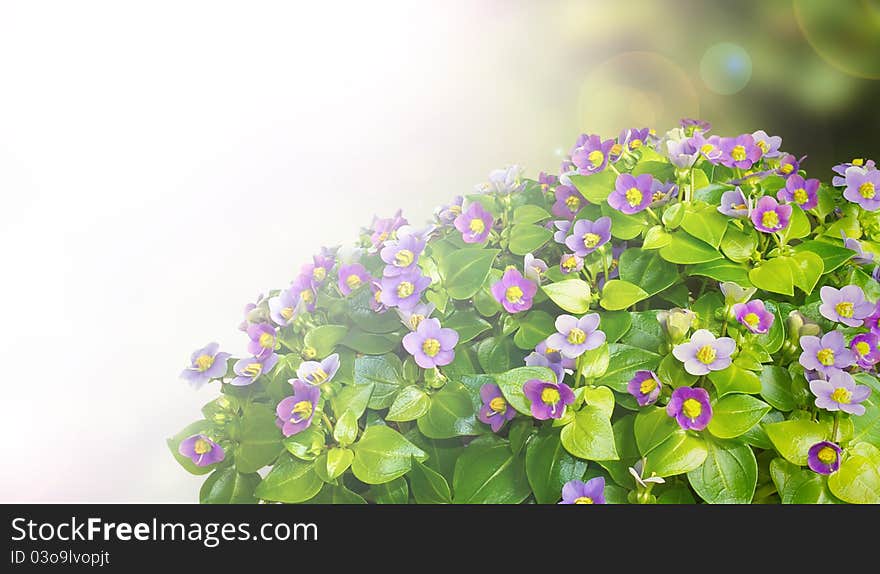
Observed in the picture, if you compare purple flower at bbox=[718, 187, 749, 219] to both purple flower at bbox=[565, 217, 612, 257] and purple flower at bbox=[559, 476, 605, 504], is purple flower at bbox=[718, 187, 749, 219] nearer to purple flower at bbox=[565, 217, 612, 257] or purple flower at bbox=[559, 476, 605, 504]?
purple flower at bbox=[565, 217, 612, 257]

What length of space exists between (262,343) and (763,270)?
1.58 feet

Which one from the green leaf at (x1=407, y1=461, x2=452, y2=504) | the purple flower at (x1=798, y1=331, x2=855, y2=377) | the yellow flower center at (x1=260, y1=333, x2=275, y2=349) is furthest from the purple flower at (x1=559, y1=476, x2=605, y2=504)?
the yellow flower center at (x1=260, y1=333, x2=275, y2=349)

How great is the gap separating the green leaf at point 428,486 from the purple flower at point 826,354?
12.9 inches

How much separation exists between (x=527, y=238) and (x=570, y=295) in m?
0.10

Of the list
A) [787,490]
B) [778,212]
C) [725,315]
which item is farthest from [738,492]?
[778,212]

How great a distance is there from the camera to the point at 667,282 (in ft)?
2.40

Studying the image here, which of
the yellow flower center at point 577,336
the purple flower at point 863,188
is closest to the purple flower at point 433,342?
the yellow flower center at point 577,336

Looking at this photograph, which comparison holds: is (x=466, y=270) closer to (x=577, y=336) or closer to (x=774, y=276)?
(x=577, y=336)

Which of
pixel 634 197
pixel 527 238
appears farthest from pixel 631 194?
pixel 527 238

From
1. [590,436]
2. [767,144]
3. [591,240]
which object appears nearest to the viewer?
[590,436]

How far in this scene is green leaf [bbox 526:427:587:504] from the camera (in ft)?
2.18

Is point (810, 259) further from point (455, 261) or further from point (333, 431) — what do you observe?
point (333, 431)

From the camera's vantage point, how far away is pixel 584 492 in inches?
25.8

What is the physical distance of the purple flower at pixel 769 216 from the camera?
0.74 meters
